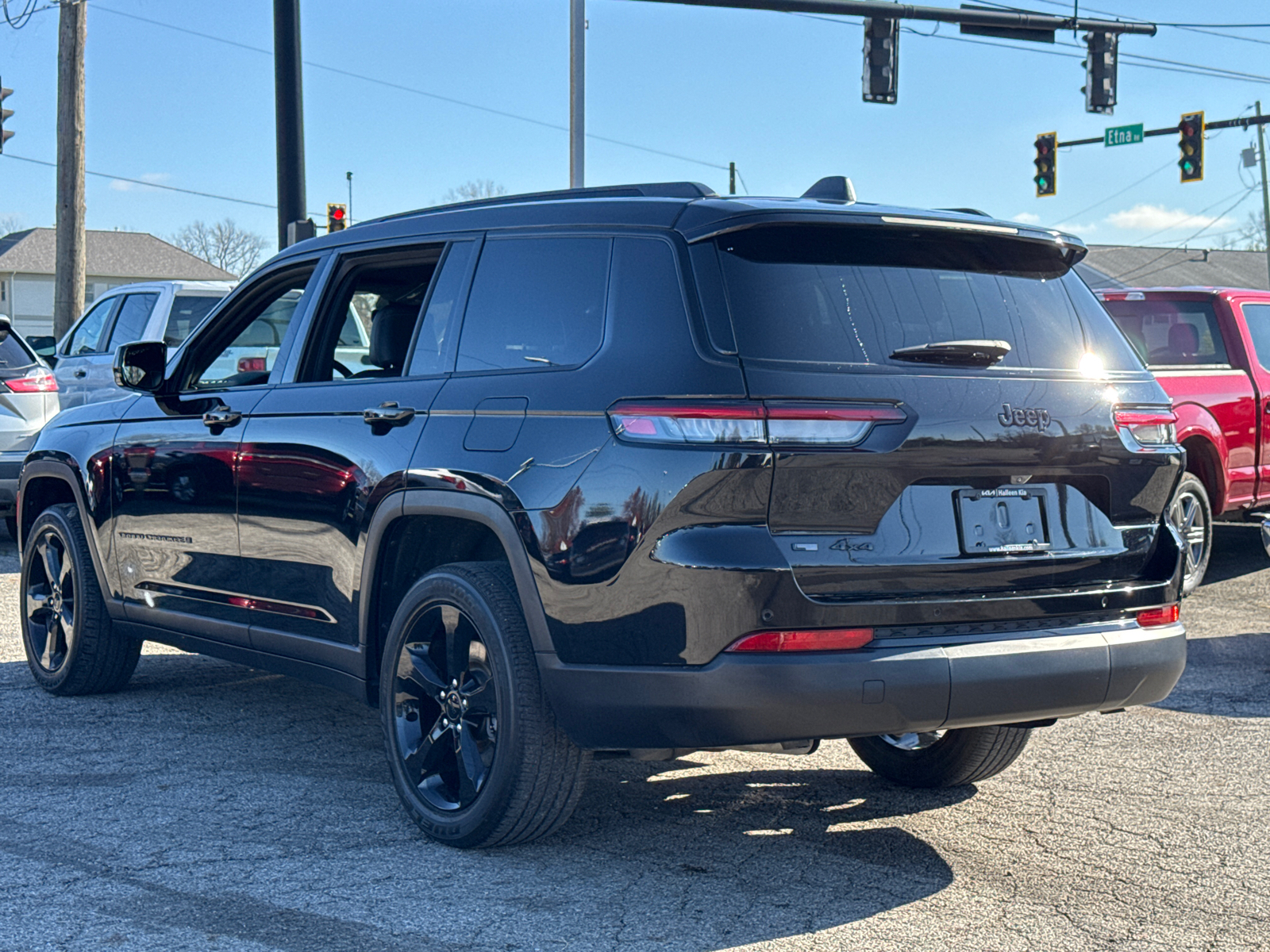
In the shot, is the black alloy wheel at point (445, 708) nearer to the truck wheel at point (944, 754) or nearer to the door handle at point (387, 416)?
the door handle at point (387, 416)

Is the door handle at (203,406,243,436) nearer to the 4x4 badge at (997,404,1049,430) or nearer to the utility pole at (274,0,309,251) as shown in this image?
the 4x4 badge at (997,404,1049,430)

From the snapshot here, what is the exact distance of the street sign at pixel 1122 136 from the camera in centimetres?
2784

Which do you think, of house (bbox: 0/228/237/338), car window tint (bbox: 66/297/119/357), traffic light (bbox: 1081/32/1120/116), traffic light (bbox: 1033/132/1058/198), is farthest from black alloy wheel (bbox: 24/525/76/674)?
house (bbox: 0/228/237/338)

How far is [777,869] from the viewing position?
423cm

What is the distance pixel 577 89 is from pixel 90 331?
21.9 feet

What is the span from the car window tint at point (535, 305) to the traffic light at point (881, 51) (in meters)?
14.4

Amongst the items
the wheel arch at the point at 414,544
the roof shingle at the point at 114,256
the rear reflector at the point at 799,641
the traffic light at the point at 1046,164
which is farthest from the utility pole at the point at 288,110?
the roof shingle at the point at 114,256

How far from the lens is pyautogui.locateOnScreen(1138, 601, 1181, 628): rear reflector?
4223 millimetres

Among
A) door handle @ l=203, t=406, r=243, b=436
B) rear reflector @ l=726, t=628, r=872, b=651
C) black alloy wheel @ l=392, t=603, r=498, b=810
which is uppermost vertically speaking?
door handle @ l=203, t=406, r=243, b=436

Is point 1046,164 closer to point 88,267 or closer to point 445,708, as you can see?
point 445,708

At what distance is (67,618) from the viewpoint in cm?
651

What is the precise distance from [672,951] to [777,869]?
2.38ft

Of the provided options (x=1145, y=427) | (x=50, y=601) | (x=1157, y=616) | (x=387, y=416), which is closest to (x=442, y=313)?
(x=387, y=416)

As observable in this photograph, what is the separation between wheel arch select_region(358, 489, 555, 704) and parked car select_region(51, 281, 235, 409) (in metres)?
9.52
